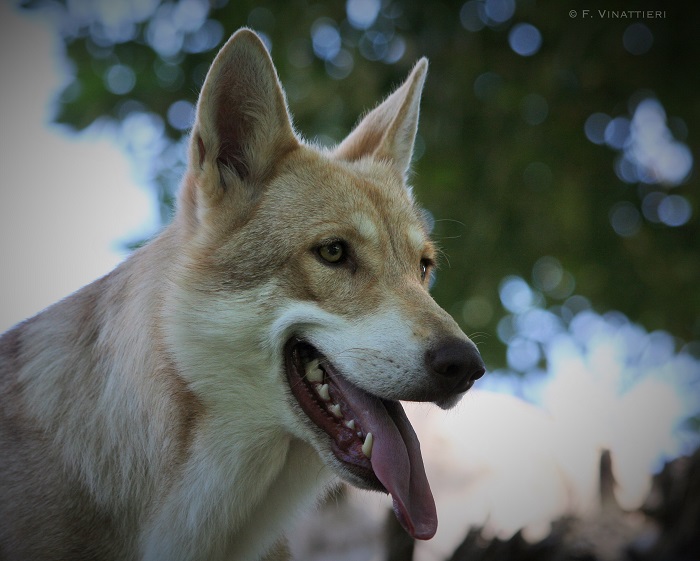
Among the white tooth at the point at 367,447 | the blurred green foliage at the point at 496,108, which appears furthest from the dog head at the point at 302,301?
the blurred green foliage at the point at 496,108

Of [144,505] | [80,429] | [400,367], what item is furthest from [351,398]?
[80,429]

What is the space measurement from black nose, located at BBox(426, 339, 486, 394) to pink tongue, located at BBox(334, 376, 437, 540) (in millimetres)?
295

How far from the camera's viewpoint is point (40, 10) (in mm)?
5047

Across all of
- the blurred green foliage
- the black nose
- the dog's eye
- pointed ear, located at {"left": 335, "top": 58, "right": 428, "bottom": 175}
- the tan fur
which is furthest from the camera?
the blurred green foliage

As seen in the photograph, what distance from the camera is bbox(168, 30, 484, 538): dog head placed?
Answer: 2680 millimetres

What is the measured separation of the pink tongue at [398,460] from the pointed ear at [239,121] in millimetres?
1015

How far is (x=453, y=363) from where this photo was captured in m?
2.60

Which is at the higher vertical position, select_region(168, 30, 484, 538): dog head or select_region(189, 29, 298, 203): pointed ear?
select_region(189, 29, 298, 203): pointed ear

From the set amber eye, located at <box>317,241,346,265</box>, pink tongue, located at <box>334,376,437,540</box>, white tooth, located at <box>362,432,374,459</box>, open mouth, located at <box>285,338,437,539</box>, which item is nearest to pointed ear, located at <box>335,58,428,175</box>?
amber eye, located at <box>317,241,346,265</box>

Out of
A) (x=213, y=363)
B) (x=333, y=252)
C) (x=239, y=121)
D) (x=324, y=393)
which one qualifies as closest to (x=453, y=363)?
(x=324, y=393)

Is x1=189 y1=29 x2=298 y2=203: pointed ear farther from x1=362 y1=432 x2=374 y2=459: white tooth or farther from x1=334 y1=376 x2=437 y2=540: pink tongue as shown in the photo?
x1=362 y1=432 x2=374 y2=459: white tooth

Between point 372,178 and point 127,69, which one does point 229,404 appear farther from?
point 127,69

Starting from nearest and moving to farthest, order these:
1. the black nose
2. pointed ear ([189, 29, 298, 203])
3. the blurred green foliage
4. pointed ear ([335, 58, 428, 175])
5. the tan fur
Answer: the black nose < the tan fur < pointed ear ([189, 29, 298, 203]) < pointed ear ([335, 58, 428, 175]) < the blurred green foliage

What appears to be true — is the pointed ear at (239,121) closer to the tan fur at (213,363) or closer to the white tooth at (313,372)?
the tan fur at (213,363)
